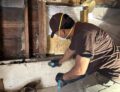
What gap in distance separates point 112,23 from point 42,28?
800mm

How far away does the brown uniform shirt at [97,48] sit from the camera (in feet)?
6.45

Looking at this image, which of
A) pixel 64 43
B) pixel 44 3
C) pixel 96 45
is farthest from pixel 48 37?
pixel 96 45

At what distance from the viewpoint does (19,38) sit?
2.36 m

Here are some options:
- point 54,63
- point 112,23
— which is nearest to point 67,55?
point 54,63

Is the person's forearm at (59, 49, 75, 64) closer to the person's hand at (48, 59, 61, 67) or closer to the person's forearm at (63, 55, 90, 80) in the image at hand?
the person's hand at (48, 59, 61, 67)

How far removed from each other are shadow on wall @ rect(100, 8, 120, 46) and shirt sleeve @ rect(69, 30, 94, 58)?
2.15 feet

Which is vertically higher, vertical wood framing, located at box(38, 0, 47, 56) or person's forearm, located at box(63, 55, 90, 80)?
vertical wood framing, located at box(38, 0, 47, 56)

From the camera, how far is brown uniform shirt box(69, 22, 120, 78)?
196 centimetres

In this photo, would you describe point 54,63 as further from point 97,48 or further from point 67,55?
point 97,48

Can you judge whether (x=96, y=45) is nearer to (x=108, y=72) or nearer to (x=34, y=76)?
(x=108, y=72)

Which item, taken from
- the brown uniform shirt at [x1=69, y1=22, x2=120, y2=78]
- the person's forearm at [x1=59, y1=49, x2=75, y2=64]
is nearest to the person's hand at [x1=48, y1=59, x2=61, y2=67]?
the person's forearm at [x1=59, y1=49, x2=75, y2=64]

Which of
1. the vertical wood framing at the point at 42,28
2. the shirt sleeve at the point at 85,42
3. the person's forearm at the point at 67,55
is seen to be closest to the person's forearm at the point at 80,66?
the shirt sleeve at the point at 85,42

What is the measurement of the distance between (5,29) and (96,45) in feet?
3.00

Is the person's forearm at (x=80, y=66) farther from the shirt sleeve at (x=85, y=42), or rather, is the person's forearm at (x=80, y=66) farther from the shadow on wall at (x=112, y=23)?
the shadow on wall at (x=112, y=23)
